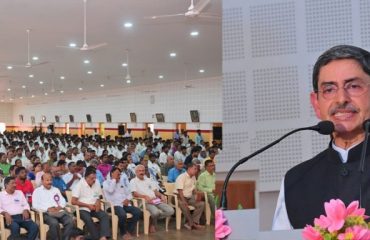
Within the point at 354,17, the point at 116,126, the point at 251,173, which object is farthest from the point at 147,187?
the point at 116,126

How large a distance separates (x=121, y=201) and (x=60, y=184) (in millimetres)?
1194

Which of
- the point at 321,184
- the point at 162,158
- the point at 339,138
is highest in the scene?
the point at 339,138

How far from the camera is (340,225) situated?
783 mm

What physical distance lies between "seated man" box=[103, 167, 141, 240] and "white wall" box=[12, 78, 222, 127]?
1030cm

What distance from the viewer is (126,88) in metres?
22.7

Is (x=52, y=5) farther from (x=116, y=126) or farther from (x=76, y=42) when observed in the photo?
(x=116, y=126)

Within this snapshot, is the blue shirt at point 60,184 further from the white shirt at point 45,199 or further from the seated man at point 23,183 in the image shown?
the white shirt at point 45,199

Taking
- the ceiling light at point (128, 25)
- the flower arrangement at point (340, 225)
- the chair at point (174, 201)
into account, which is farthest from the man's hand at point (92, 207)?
Answer: the flower arrangement at point (340, 225)

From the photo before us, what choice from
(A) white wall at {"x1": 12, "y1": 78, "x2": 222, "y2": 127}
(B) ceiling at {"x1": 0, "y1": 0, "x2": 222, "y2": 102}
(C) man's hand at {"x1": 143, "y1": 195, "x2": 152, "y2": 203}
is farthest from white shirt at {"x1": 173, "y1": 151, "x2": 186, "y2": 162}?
(A) white wall at {"x1": 12, "y1": 78, "x2": 222, "y2": 127}

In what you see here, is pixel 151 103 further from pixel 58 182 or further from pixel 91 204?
pixel 91 204

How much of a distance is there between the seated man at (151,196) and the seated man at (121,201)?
0.18 m

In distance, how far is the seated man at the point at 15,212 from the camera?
16.4ft

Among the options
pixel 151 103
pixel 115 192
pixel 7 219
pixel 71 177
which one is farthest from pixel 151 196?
pixel 151 103

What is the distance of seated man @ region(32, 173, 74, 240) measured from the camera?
5.25 m
